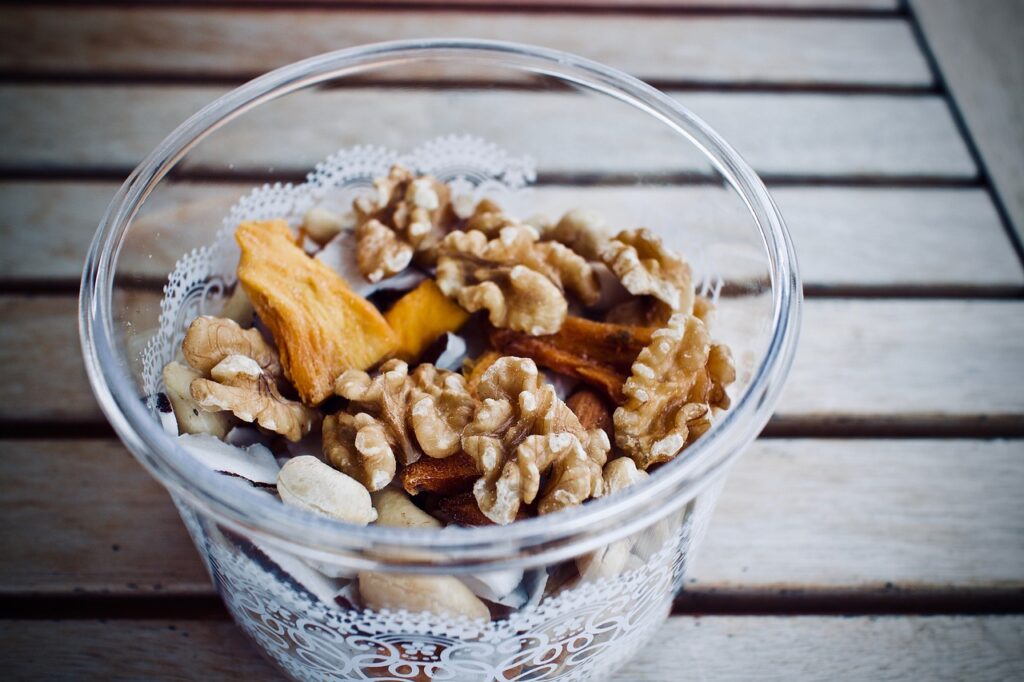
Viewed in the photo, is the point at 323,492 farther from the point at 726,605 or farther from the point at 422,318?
the point at 726,605

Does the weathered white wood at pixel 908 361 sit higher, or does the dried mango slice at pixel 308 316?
the dried mango slice at pixel 308 316

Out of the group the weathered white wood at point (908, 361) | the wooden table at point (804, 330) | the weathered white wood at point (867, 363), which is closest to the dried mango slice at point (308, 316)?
the wooden table at point (804, 330)

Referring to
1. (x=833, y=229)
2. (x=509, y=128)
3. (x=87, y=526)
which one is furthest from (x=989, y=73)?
(x=87, y=526)

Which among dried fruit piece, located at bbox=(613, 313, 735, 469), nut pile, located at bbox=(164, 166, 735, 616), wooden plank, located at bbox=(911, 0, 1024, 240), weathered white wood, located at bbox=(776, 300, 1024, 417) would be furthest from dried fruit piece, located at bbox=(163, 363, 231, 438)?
wooden plank, located at bbox=(911, 0, 1024, 240)

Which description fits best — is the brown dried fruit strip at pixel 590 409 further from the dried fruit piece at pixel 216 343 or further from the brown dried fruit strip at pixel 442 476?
the dried fruit piece at pixel 216 343

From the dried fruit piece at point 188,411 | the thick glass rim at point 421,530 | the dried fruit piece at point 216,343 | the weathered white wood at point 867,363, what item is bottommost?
the weathered white wood at point 867,363

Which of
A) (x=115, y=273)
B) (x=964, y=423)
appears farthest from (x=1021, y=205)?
(x=115, y=273)
